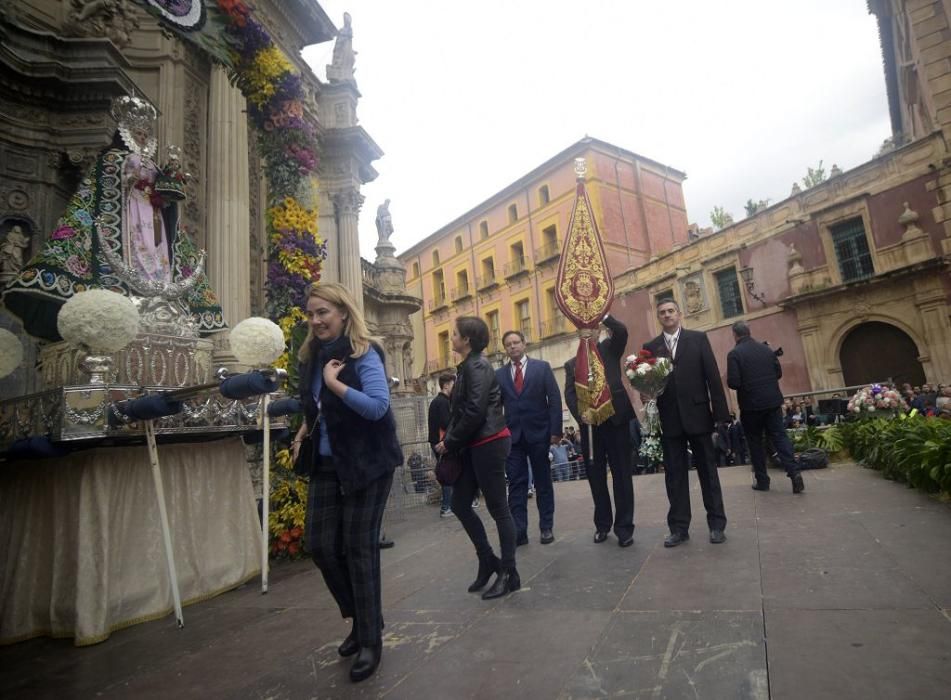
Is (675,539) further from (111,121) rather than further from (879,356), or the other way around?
(879,356)

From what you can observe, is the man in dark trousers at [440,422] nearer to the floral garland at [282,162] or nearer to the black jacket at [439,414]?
the black jacket at [439,414]

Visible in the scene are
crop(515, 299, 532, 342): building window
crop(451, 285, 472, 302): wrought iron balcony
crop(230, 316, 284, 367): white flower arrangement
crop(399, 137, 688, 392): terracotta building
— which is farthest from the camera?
crop(451, 285, 472, 302): wrought iron balcony

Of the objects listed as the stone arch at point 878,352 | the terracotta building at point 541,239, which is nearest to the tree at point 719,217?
the terracotta building at point 541,239

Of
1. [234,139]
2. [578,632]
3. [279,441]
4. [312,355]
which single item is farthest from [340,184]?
[578,632]

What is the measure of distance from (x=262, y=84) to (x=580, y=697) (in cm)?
697

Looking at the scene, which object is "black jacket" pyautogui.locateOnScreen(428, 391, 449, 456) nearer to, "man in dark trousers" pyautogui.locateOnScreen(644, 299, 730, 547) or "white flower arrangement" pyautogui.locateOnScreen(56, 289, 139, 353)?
"man in dark trousers" pyautogui.locateOnScreen(644, 299, 730, 547)

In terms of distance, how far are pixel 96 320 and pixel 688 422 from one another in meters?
4.35

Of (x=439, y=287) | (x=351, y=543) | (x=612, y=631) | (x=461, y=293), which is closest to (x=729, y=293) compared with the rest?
(x=461, y=293)

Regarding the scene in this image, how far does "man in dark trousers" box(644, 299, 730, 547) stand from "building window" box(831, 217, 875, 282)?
60.4ft

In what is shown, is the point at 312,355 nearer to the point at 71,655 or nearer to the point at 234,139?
the point at 71,655

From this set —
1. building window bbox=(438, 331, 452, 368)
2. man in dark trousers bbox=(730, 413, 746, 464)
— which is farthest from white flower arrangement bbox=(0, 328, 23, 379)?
building window bbox=(438, 331, 452, 368)

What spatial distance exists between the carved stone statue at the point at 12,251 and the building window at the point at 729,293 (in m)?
22.5

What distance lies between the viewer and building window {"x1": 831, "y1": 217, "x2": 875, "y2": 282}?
1889 cm

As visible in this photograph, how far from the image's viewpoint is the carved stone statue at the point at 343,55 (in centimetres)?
1523
